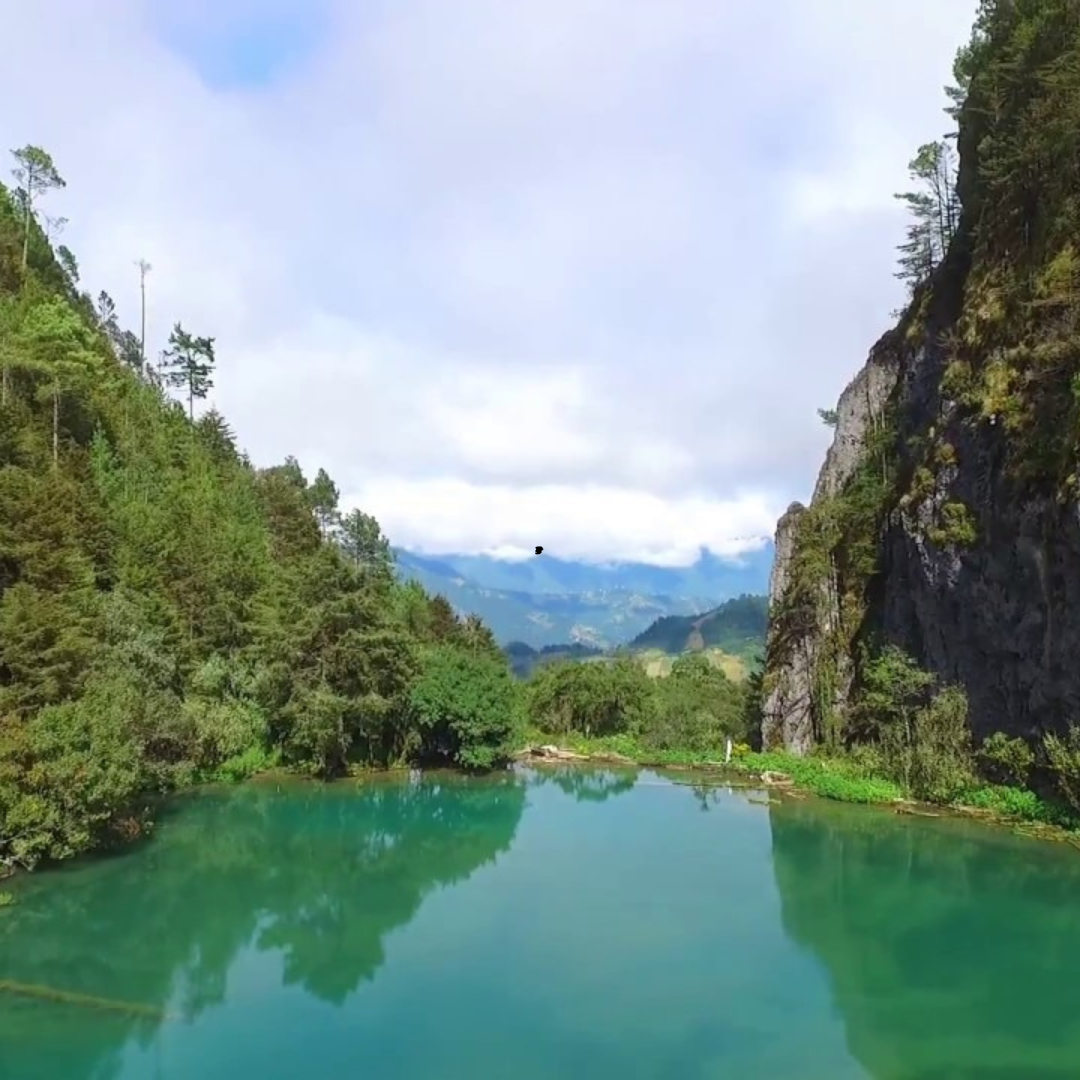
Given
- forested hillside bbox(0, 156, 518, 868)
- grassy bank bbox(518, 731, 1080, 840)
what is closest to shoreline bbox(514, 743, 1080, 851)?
grassy bank bbox(518, 731, 1080, 840)

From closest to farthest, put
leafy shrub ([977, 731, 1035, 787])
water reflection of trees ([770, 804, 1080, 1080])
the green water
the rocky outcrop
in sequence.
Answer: the green water → water reflection of trees ([770, 804, 1080, 1080]) → leafy shrub ([977, 731, 1035, 787]) → the rocky outcrop

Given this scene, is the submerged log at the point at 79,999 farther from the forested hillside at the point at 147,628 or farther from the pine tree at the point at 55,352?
the pine tree at the point at 55,352

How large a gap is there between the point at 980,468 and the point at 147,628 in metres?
32.2

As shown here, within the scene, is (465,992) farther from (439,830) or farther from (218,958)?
(439,830)

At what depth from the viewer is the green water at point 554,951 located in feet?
49.7

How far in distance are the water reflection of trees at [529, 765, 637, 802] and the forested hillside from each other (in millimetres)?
3045

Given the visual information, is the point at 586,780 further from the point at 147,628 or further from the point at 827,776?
the point at 147,628

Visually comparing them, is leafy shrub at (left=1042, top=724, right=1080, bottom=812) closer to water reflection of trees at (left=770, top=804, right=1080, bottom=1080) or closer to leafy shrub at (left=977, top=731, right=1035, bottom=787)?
leafy shrub at (left=977, top=731, right=1035, bottom=787)

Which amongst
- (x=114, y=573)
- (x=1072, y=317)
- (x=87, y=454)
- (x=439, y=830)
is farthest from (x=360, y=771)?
(x=1072, y=317)

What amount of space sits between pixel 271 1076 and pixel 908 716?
29579 mm

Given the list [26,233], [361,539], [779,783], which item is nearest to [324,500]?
[361,539]

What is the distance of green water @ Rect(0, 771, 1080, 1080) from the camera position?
49.7 feet

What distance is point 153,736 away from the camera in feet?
103

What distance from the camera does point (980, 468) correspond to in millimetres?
33438
